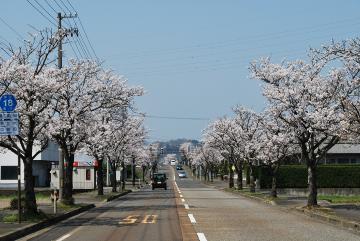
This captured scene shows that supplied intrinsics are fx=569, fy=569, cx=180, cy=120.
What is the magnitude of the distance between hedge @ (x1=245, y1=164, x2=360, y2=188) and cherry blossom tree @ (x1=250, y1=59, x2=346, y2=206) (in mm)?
25339

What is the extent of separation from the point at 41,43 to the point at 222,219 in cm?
966

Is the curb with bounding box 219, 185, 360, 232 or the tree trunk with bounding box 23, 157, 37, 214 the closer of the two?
the curb with bounding box 219, 185, 360, 232

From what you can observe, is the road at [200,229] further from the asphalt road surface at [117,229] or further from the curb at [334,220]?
the curb at [334,220]

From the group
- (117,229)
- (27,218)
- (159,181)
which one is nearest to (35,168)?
(159,181)

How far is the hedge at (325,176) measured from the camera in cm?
5125

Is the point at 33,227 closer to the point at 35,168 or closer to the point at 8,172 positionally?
the point at 8,172

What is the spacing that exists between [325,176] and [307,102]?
28.6 m

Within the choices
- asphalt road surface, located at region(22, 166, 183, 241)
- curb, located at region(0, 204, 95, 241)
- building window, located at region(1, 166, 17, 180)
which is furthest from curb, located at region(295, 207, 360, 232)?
building window, located at region(1, 166, 17, 180)

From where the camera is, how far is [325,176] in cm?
5156

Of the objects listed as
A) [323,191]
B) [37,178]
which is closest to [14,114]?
[323,191]

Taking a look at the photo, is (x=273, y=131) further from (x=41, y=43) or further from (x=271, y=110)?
(x=41, y=43)

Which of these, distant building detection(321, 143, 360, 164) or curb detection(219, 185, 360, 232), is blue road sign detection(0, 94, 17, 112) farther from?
distant building detection(321, 143, 360, 164)

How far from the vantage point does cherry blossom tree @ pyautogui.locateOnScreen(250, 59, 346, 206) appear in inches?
931

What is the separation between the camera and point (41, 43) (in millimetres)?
22094
